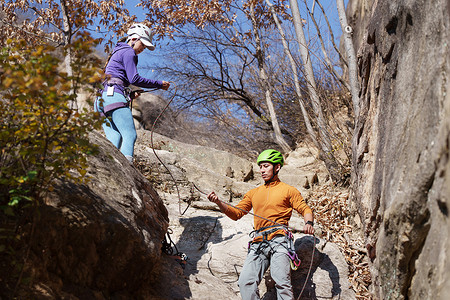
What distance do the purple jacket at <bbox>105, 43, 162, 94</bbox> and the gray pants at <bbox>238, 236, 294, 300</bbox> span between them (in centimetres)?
219

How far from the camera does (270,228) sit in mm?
4129

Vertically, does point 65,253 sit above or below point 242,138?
below

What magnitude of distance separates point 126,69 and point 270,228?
238 cm

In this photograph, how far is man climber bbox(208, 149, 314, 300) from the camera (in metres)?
3.82

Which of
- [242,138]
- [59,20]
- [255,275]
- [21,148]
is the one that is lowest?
[255,275]

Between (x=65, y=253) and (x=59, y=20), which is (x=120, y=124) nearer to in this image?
(x=65, y=253)

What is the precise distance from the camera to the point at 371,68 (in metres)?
4.77

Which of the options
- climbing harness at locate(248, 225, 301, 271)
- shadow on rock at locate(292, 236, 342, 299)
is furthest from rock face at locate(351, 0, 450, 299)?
climbing harness at locate(248, 225, 301, 271)

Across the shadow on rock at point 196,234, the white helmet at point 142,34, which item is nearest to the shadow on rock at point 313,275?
the shadow on rock at point 196,234

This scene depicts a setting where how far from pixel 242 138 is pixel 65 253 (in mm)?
11160

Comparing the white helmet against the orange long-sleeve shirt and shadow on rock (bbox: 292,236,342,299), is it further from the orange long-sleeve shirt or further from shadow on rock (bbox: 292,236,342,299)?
shadow on rock (bbox: 292,236,342,299)

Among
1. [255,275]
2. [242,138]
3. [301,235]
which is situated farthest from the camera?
Result: [242,138]

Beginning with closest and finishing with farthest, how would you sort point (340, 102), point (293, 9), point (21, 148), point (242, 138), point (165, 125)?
point (21, 148), point (293, 9), point (340, 102), point (242, 138), point (165, 125)

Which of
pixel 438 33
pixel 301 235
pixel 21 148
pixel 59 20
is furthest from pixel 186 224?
pixel 59 20
